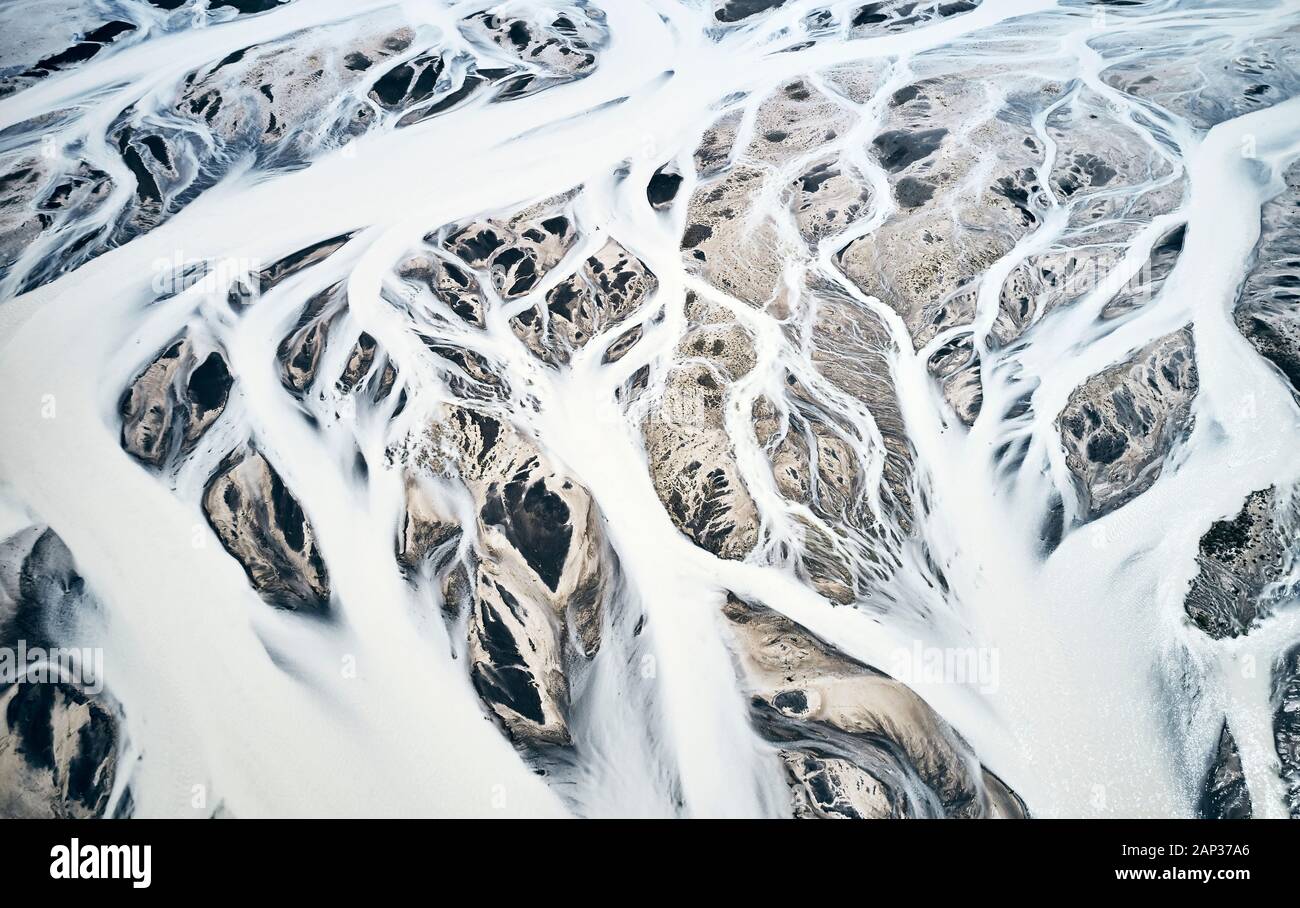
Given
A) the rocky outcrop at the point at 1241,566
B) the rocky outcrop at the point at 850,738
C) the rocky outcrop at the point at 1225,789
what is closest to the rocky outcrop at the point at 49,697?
the rocky outcrop at the point at 850,738

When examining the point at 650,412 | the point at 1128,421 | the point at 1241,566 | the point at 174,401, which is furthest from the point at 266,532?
the point at 1241,566

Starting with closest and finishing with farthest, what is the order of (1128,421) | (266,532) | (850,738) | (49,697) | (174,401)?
(49,697) → (850,738) → (266,532) → (174,401) → (1128,421)

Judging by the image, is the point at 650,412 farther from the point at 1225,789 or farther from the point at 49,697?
the point at 1225,789

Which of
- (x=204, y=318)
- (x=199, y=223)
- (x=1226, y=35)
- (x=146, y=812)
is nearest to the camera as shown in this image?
(x=146, y=812)

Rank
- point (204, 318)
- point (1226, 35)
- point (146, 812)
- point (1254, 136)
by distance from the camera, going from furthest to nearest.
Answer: point (1226, 35) → point (1254, 136) → point (204, 318) → point (146, 812)

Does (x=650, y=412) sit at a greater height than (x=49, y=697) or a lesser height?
greater

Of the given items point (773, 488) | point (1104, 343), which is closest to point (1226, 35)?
point (1104, 343)

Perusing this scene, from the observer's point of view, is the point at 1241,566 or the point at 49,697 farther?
the point at 1241,566
